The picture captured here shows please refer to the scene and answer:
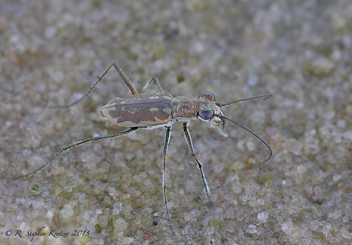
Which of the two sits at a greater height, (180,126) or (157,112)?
(157,112)

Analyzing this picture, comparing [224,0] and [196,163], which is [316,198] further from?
[224,0]

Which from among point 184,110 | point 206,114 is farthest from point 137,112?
point 206,114

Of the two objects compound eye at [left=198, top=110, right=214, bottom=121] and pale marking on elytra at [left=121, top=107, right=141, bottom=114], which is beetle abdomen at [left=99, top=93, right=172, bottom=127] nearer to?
pale marking on elytra at [left=121, top=107, right=141, bottom=114]

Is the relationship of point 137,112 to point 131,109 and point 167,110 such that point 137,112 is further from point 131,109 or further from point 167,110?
point 167,110

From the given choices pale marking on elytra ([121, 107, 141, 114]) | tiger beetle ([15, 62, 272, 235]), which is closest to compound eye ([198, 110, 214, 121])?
tiger beetle ([15, 62, 272, 235])

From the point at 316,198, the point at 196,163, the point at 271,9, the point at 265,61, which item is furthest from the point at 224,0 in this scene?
the point at 316,198
